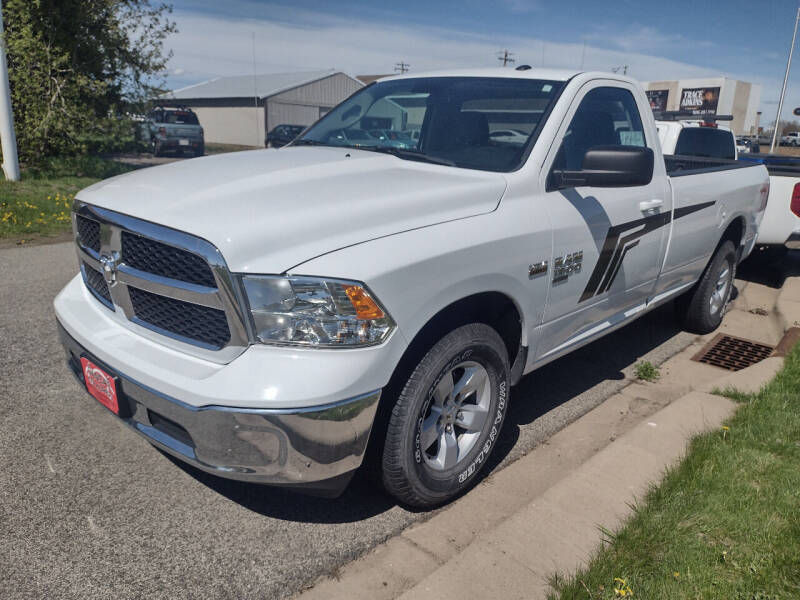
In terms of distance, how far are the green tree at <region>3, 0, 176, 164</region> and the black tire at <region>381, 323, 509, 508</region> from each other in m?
12.3

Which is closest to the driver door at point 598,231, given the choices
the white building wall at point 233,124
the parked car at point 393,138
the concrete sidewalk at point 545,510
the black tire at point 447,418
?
the black tire at point 447,418

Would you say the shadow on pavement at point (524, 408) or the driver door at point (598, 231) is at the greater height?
the driver door at point (598, 231)

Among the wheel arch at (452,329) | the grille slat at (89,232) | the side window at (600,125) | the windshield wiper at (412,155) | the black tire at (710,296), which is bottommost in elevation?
the black tire at (710,296)

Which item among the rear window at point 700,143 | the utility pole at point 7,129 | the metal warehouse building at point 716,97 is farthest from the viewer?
the metal warehouse building at point 716,97

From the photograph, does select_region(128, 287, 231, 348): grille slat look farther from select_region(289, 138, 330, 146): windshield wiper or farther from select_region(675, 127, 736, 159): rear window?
select_region(675, 127, 736, 159): rear window

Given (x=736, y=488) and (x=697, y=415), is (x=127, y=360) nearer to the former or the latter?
(x=736, y=488)

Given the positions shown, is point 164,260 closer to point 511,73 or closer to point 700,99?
point 511,73

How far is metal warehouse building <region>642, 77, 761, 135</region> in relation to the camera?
78188 millimetres

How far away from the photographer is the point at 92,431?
3.48m

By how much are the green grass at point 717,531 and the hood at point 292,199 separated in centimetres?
148

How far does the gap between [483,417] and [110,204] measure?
6.21 ft

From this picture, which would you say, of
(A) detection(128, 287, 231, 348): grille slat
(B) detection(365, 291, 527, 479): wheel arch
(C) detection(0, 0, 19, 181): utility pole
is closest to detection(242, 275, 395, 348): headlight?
(A) detection(128, 287, 231, 348): grille slat

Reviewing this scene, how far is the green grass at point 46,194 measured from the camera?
884 cm

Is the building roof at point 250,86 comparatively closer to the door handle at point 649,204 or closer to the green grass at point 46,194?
the green grass at point 46,194
